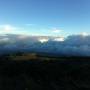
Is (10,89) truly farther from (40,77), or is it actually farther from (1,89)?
(40,77)

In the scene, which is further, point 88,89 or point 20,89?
point 88,89

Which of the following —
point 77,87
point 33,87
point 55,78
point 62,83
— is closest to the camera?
point 33,87

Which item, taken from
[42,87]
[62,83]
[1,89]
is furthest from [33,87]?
[62,83]

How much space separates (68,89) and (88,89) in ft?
7.86

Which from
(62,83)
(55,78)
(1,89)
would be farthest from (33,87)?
(55,78)

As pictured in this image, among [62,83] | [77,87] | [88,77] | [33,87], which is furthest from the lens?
[88,77]

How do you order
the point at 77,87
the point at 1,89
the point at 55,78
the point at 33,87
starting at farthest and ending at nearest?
1. the point at 55,78
2. the point at 77,87
3. the point at 33,87
4. the point at 1,89

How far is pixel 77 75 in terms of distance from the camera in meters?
36.6

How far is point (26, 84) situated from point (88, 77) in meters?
13.2

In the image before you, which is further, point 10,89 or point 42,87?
point 42,87

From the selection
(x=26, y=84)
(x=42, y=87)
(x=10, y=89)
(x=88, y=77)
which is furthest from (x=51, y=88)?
(x=88, y=77)

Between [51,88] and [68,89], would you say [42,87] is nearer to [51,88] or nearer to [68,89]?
[51,88]

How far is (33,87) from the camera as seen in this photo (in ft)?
80.5

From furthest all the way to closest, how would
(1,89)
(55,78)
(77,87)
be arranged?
1. (55,78)
2. (77,87)
3. (1,89)
